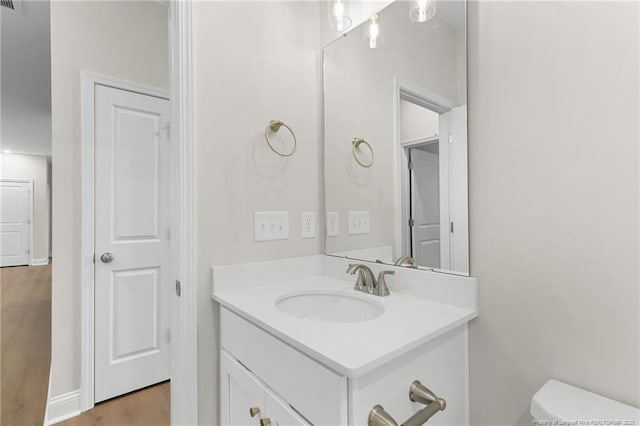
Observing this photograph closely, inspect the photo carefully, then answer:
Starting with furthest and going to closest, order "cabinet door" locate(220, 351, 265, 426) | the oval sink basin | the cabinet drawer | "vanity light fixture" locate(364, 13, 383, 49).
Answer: "vanity light fixture" locate(364, 13, 383, 49) → the oval sink basin → "cabinet door" locate(220, 351, 265, 426) → the cabinet drawer

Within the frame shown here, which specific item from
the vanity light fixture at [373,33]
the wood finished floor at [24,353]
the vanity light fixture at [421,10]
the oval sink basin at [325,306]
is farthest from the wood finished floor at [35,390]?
the vanity light fixture at [421,10]

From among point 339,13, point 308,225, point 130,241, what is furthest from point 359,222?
point 130,241

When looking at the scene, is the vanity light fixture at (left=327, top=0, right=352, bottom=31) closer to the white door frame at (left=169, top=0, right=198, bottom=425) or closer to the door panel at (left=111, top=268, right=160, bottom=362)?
the white door frame at (left=169, top=0, right=198, bottom=425)

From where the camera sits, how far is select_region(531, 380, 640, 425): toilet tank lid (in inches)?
26.3

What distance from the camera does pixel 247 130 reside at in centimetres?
131

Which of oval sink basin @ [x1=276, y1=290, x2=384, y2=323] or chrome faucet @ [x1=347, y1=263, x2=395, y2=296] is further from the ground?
chrome faucet @ [x1=347, y1=263, x2=395, y2=296]

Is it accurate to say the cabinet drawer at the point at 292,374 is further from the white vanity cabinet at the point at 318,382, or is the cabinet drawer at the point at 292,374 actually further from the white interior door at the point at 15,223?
the white interior door at the point at 15,223

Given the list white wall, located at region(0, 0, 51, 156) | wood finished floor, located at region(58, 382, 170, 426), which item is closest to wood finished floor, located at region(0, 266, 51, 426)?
wood finished floor, located at region(58, 382, 170, 426)

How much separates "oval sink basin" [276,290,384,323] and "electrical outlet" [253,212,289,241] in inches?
11.2

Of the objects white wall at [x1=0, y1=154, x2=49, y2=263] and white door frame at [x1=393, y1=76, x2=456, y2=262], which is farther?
white wall at [x1=0, y1=154, x2=49, y2=263]

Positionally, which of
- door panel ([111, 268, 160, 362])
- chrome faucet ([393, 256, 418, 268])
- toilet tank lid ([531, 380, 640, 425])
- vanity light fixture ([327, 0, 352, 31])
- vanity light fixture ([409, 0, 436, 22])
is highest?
vanity light fixture ([327, 0, 352, 31])

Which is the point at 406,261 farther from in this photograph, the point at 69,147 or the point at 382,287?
the point at 69,147

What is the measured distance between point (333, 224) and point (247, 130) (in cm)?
59

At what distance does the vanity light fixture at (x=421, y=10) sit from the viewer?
3.66 feet
